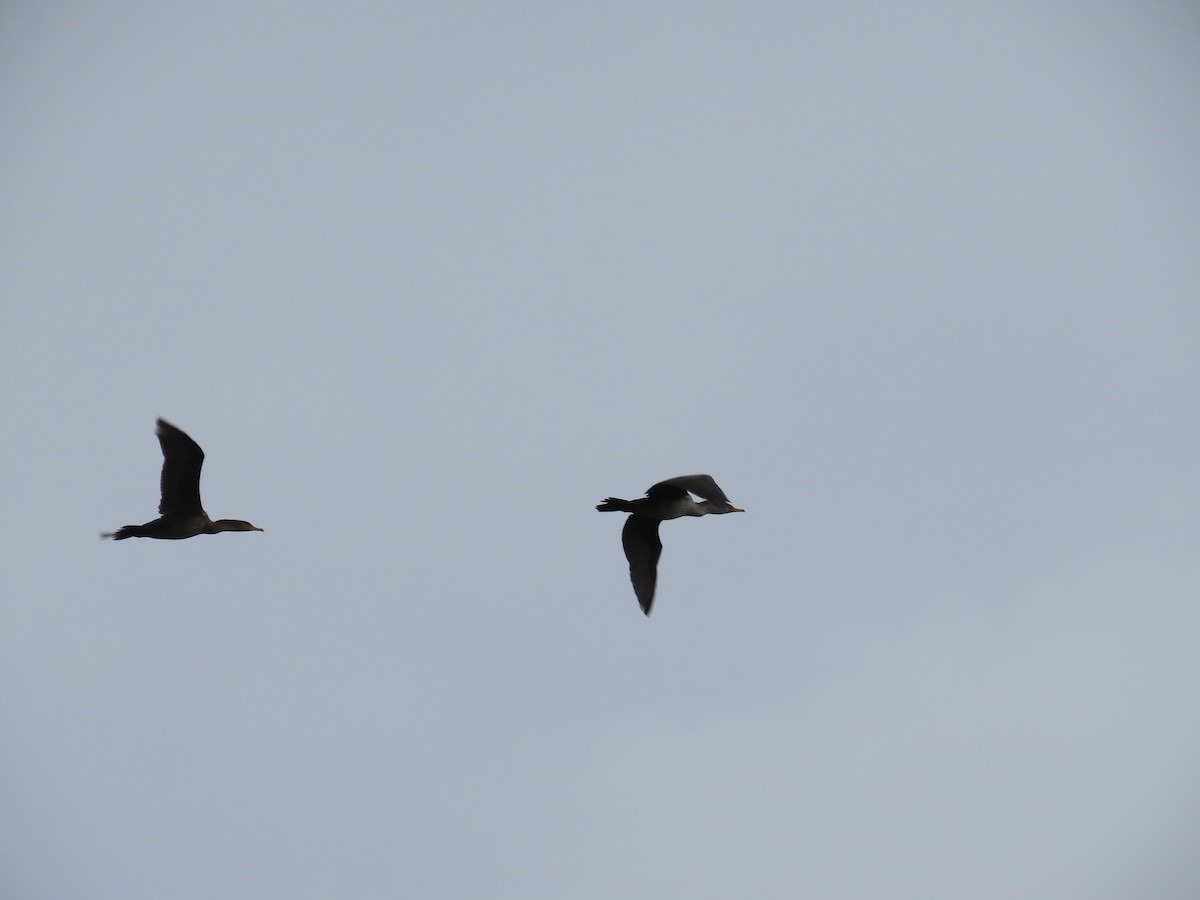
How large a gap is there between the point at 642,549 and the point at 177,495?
9000mm

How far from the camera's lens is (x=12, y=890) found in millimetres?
98625

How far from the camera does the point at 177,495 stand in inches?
809

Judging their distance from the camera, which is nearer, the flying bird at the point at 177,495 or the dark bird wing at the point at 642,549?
the flying bird at the point at 177,495

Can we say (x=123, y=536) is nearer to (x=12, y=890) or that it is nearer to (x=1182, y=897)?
(x=12, y=890)

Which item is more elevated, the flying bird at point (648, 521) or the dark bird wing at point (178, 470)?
the dark bird wing at point (178, 470)

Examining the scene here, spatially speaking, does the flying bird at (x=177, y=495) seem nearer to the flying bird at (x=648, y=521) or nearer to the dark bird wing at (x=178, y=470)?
the dark bird wing at (x=178, y=470)

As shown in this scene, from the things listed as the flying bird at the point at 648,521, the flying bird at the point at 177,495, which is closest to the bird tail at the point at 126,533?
the flying bird at the point at 177,495

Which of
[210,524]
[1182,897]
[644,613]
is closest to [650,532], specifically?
[644,613]

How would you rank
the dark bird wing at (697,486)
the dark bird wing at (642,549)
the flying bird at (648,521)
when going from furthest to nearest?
1. the dark bird wing at (642,549)
2. the flying bird at (648,521)
3. the dark bird wing at (697,486)

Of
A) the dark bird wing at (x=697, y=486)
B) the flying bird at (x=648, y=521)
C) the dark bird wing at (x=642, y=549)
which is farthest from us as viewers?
the dark bird wing at (x=642, y=549)

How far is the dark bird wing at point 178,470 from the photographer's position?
19922 millimetres

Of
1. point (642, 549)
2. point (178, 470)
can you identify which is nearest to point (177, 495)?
point (178, 470)

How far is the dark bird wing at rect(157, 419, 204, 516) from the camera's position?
19922 mm

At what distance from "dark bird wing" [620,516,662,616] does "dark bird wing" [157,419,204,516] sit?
8.30 meters
